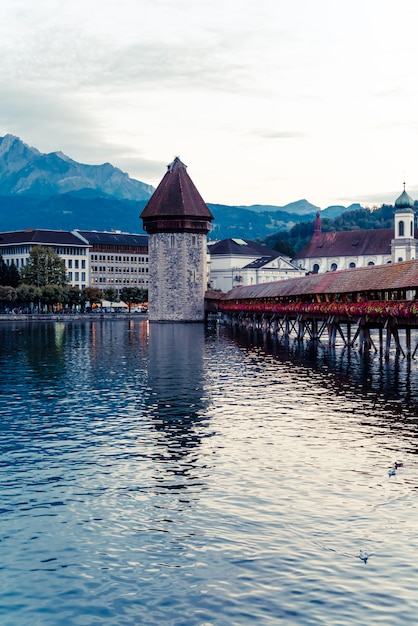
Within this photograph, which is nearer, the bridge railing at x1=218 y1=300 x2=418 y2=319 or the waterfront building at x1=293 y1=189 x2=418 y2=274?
the bridge railing at x1=218 y1=300 x2=418 y2=319

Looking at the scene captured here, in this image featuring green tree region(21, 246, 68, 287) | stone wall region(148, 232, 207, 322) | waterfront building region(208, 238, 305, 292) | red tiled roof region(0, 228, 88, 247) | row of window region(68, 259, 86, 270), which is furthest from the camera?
row of window region(68, 259, 86, 270)

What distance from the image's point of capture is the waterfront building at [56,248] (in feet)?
609

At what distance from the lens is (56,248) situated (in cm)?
18925

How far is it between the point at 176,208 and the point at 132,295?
212 feet

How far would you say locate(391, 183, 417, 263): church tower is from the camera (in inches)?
6949

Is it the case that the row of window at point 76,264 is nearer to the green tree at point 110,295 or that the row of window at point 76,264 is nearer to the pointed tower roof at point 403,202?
the green tree at point 110,295

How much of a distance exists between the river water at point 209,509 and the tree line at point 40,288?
119581 millimetres

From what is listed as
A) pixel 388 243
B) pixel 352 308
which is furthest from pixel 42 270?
pixel 352 308

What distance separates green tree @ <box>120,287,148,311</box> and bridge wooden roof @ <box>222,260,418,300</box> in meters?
100

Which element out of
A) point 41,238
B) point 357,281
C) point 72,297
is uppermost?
point 41,238

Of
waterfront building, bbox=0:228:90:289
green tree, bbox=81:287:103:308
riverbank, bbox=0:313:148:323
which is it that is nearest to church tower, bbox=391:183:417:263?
riverbank, bbox=0:313:148:323

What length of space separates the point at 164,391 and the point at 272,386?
5.12 meters

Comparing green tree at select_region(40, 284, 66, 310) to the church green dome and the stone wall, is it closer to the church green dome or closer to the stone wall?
the stone wall

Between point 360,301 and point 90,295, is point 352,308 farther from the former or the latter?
point 90,295
